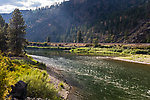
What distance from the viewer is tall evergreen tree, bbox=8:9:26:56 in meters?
39.0

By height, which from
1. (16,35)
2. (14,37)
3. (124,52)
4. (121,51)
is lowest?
(124,52)

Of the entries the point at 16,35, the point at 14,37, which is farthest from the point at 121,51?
the point at 14,37

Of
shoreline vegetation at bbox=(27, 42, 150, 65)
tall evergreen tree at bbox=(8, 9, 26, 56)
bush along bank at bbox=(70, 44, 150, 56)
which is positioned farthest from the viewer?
bush along bank at bbox=(70, 44, 150, 56)

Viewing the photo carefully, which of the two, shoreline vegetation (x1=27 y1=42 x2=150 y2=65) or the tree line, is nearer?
the tree line

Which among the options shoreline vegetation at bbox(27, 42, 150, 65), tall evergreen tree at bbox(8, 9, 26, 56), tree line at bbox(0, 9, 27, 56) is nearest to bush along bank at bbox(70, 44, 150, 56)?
shoreline vegetation at bbox(27, 42, 150, 65)

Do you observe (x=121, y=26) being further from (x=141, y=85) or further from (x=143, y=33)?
(x=141, y=85)

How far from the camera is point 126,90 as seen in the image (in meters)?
21.0

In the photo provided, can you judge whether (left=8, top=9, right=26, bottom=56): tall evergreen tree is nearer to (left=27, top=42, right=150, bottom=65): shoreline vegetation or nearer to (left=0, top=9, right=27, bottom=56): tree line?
(left=0, top=9, right=27, bottom=56): tree line

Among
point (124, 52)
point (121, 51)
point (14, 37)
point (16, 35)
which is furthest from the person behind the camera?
point (121, 51)

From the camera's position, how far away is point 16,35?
40.2m

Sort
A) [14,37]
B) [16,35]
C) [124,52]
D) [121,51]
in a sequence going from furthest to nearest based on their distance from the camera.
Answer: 1. [121,51]
2. [124,52]
3. [16,35]
4. [14,37]

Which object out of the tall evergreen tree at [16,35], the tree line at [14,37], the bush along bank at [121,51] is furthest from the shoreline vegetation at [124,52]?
the tree line at [14,37]

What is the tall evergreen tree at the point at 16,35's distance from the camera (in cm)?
3897

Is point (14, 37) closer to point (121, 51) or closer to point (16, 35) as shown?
point (16, 35)
